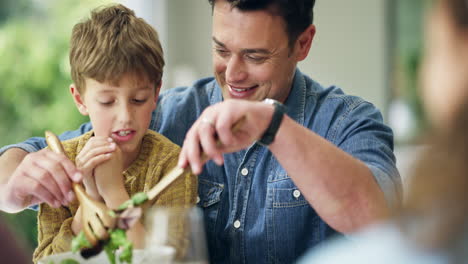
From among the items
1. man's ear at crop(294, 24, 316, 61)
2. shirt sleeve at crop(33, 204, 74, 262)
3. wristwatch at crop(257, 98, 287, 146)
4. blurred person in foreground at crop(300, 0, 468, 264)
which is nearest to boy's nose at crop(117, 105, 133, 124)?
shirt sleeve at crop(33, 204, 74, 262)

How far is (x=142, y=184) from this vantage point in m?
1.63

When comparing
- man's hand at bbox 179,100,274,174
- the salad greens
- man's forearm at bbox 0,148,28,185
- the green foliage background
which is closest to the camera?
the salad greens

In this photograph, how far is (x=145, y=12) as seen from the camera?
4.49 meters

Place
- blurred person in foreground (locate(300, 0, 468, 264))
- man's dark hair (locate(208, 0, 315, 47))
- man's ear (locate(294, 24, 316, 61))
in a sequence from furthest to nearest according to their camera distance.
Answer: man's ear (locate(294, 24, 316, 61))
man's dark hair (locate(208, 0, 315, 47))
blurred person in foreground (locate(300, 0, 468, 264))

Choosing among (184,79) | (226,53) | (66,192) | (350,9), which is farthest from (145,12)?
(66,192)

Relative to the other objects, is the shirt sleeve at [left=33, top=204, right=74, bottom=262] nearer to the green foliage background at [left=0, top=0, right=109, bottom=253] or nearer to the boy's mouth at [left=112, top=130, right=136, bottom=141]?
the boy's mouth at [left=112, top=130, right=136, bottom=141]

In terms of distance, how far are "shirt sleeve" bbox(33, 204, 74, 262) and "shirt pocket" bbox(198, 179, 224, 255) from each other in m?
0.39

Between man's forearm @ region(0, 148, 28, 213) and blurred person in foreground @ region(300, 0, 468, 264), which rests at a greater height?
blurred person in foreground @ region(300, 0, 468, 264)

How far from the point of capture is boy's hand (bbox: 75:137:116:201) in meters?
1.44

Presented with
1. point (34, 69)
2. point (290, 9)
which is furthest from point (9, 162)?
point (34, 69)

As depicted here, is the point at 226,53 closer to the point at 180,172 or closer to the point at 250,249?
the point at 250,249

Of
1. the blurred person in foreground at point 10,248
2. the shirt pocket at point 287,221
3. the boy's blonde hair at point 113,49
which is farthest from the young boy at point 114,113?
the blurred person in foreground at point 10,248

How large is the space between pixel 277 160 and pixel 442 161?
98 cm

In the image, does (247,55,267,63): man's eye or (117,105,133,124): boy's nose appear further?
(247,55,267,63): man's eye
